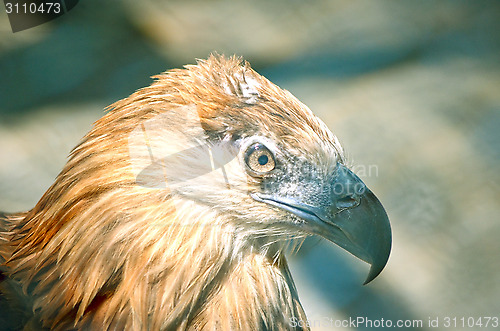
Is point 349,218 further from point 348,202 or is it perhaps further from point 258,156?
point 258,156

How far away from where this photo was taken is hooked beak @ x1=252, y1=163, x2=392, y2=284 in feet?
4.31

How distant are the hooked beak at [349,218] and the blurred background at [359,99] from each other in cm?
107

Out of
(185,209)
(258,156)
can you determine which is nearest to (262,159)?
(258,156)

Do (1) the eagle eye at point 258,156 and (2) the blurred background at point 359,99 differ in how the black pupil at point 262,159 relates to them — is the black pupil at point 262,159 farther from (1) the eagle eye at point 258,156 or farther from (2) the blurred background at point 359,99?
(2) the blurred background at point 359,99

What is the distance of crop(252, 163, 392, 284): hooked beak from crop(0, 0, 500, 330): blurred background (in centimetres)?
107

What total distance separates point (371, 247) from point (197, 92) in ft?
1.93

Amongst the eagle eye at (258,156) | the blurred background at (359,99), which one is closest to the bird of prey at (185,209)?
the eagle eye at (258,156)

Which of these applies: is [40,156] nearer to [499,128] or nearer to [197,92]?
[197,92]

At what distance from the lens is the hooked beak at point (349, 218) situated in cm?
131

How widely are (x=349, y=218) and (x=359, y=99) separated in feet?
4.71

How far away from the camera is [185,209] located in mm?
1270

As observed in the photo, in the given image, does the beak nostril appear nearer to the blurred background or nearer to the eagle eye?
the eagle eye

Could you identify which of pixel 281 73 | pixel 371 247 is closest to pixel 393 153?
pixel 281 73

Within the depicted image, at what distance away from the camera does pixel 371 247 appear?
1317 millimetres
